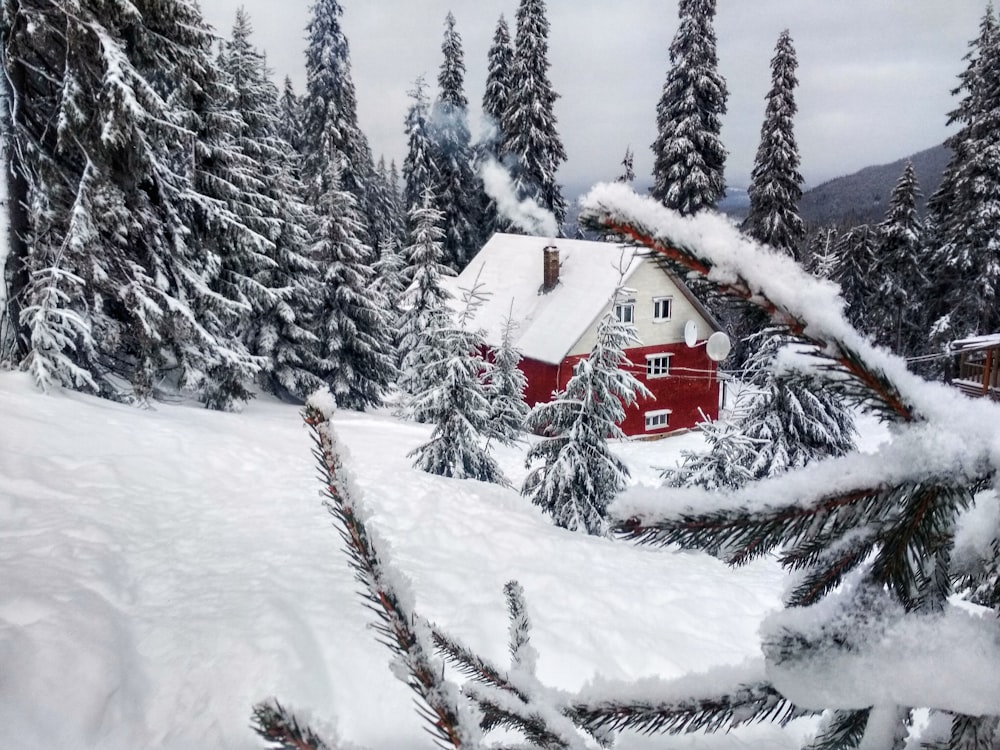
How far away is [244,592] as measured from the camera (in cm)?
422

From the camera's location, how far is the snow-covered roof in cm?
1916

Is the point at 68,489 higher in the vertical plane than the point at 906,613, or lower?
lower

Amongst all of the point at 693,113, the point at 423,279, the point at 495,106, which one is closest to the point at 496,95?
the point at 495,106

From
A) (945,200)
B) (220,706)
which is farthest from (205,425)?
(945,200)

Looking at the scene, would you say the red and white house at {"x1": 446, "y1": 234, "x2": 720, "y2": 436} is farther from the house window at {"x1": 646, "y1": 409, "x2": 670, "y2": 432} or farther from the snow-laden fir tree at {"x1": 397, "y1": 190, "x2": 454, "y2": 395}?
the snow-laden fir tree at {"x1": 397, "y1": 190, "x2": 454, "y2": 395}

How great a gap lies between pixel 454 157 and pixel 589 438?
29.1 meters

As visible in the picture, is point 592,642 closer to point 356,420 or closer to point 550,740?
point 550,740

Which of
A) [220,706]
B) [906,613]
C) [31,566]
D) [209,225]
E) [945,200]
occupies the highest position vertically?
[945,200]

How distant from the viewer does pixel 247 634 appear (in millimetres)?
3568

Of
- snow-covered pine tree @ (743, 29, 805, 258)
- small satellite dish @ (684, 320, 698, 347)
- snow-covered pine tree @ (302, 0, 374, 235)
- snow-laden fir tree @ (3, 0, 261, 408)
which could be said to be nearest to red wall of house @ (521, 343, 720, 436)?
small satellite dish @ (684, 320, 698, 347)

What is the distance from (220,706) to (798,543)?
121 inches

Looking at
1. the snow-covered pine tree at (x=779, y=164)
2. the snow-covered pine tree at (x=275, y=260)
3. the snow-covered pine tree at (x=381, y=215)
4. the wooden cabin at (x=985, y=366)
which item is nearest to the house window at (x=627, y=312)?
the snow-covered pine tree at (x=779, y=164)

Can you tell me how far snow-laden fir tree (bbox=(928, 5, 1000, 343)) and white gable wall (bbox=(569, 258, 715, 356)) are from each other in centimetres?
895

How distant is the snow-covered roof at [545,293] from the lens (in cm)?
1916
